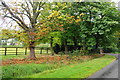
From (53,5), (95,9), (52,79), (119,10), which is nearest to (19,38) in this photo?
(53,5)

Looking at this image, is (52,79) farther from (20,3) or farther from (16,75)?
(20,3)

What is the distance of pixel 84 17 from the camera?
19.5 metres

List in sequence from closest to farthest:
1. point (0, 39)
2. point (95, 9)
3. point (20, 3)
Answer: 1. point (0, 39)
2. point (20, 3)
3. point (95, 9)

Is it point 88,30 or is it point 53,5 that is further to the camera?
point 88,30

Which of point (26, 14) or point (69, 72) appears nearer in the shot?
point (69, 72)

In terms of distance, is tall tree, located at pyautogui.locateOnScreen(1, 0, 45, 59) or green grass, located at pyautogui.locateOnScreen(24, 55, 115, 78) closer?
green grass, located at pyautogui.locateOnScreen(24, 55, 115, 78)

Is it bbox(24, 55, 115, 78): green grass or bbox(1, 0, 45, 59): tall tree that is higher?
bbox(1, 0, 45, 59): tall tree

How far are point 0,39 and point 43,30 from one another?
3.98 metres

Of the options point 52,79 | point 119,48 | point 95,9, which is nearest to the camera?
point 52,79

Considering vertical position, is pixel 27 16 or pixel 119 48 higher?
pixel 27 16

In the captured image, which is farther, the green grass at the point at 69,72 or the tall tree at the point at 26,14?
the tall tree at the point at 26,14

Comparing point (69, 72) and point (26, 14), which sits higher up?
point (26, 14)

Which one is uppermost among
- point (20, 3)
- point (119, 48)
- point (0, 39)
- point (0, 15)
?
point (20, 3)

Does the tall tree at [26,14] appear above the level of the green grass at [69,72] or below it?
above
